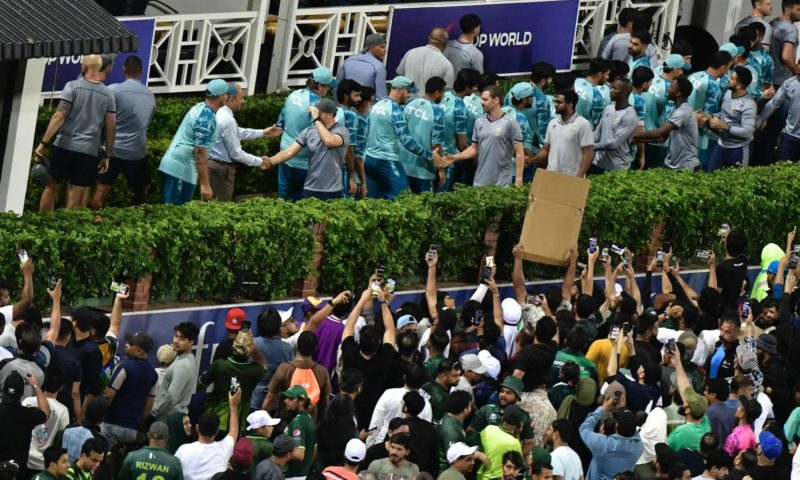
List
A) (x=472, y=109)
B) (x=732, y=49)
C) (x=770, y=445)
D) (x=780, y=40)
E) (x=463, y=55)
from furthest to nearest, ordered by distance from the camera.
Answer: (x=780, y=40) < (x=732, y=49) < (x=463, y=55) < (x=472, y=109) < (x=770, y=445)

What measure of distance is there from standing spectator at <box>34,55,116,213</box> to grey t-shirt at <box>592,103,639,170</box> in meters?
5.76

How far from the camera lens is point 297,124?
22.2 meters

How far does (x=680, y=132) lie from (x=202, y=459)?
9.91 metres

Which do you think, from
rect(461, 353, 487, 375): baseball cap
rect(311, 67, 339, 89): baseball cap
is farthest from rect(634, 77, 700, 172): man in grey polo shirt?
rect(461, 353, 487, 375): baseball cap

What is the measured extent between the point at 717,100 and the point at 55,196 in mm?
8034

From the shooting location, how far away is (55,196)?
2172cm

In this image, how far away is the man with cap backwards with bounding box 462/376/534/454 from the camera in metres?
17.3

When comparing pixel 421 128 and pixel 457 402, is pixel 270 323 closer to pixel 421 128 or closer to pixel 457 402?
pixel 457 402

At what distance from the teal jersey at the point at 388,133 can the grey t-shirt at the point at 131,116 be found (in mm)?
2306

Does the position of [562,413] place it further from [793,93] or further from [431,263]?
[793,93]

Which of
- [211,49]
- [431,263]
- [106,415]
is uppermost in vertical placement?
[211,49]

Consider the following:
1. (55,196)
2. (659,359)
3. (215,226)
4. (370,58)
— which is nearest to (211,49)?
(370,58)

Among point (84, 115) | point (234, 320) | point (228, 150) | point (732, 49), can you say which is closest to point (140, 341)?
point (234, 320)

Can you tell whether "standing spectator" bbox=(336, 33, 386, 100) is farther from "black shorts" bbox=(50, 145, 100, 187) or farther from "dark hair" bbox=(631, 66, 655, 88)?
"black shorts" bbox=(50, 145, 100, 187)
